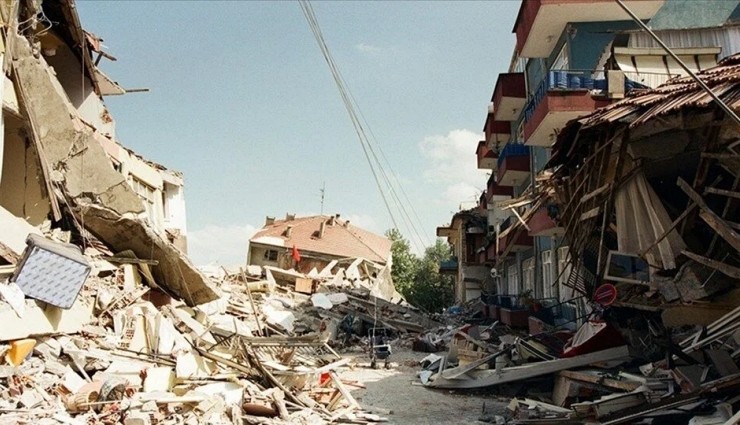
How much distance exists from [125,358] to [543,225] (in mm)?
10209

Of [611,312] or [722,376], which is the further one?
[611,312]

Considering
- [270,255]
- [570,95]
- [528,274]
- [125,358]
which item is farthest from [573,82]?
[270,255]

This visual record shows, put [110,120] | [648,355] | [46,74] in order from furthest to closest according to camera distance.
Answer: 1. [110,120]
2. [46,74]
3. [648,355]

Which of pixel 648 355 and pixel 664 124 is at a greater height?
pixel 664 124

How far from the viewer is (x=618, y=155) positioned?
→ 27.0 ft

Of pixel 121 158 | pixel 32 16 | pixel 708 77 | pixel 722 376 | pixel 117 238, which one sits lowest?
pixel 722 376

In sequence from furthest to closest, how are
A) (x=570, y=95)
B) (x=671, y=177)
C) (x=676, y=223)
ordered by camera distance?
(x=570, y=95), (x=671, y=177), (x=676, y=223)

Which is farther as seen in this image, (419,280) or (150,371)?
(419,280)

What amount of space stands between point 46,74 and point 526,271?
17194mm

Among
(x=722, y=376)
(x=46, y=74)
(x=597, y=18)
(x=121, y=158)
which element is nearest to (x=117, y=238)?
(x=46, y=74)

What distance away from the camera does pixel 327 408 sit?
932 centimetres

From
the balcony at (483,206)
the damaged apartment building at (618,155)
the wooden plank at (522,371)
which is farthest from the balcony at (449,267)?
the wooden plank at (522,371)

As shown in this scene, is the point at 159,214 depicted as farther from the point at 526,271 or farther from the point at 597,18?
the point at 597,18

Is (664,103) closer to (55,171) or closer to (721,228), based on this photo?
(721,228)
